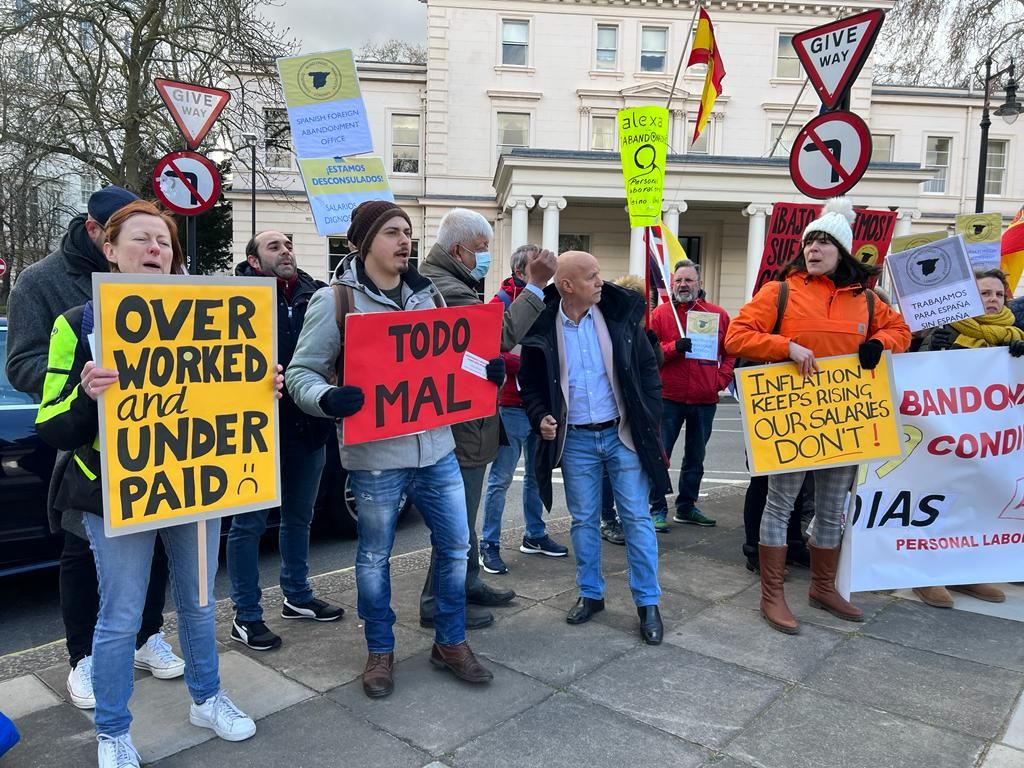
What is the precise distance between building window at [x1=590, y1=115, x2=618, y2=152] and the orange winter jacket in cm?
2670

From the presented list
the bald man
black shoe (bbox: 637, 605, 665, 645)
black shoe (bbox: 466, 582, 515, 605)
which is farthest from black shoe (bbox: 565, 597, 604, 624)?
black shoe (bbox: 466, 582, 515, 605)

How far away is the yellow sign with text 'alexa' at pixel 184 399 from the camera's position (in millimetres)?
2461

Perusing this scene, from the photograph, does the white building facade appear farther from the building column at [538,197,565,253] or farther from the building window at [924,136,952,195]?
the building column at [538,197,565,253]

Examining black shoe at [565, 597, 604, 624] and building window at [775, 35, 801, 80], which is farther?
building window at [775, 35, 801, 80]

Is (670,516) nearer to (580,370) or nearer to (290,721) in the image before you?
(580,370)

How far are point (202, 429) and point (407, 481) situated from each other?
0.90 m

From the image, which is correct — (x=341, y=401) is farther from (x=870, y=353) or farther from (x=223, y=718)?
(x=870, y=353)

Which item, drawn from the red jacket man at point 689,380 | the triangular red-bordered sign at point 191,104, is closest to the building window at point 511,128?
the triangular red-bordered sign at point 191,104

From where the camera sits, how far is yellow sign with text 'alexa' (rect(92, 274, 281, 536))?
8.07 feet

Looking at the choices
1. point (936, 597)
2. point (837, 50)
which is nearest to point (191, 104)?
point (837, 50)

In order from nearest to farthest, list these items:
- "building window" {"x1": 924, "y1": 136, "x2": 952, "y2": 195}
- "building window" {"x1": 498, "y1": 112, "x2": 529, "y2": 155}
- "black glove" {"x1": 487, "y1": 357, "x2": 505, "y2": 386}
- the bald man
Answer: "black glove" {"x1": 487, "y1": 357, "x2": 505, "y2": 386} → the bald man → "building window" {"x1": 498, "y1": 112, "x2": 529, "y2": 155} → "building window" {"x1": 924, "y1": 136, "x2": 952, "y2": 195}

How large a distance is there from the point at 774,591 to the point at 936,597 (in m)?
1.04

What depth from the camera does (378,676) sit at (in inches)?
125

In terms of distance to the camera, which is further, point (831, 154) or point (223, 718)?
point (831, 154)
